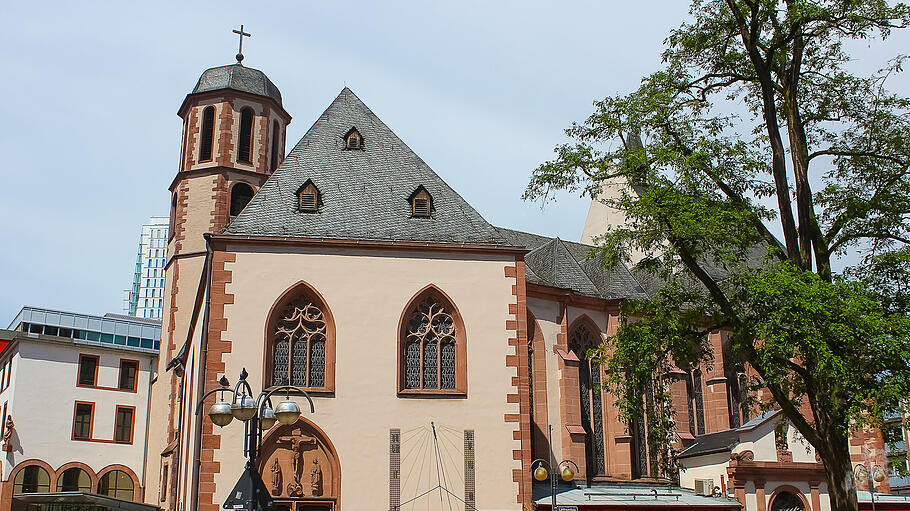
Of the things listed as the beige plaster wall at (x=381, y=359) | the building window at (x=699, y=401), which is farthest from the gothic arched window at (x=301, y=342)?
the building window at (x=699, y=401)

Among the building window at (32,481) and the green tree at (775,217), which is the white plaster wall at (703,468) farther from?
the building window at (32,481)

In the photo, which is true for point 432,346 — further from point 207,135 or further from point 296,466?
point 207,135

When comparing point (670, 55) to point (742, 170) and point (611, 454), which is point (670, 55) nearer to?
point (742, 170)

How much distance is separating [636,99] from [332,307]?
8.59 m

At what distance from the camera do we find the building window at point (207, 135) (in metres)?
32.4

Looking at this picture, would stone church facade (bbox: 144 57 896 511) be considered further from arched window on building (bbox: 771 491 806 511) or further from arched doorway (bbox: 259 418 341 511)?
arched window on building (bbox: 771 491 806 511)

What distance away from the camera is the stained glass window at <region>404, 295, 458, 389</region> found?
71.4 ft

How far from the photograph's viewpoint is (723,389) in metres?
30.7

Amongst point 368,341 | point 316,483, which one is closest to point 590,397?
point 368,341

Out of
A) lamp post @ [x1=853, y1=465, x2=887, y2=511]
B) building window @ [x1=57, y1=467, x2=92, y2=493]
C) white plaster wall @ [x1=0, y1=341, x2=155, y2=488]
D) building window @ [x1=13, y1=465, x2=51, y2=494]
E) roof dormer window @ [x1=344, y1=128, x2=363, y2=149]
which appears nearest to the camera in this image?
roof dormer window @ [x1=344, y1=128, x2=363, y2=149]

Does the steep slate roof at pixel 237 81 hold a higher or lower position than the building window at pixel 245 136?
higher

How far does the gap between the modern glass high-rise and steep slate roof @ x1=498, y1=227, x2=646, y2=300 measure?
13017cm

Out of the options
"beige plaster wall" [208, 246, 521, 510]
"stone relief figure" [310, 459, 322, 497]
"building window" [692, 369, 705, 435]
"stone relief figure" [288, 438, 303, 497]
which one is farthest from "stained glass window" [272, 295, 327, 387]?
"building window" [692, 369, 705, 435]

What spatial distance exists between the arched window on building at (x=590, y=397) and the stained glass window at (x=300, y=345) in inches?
→ 361
